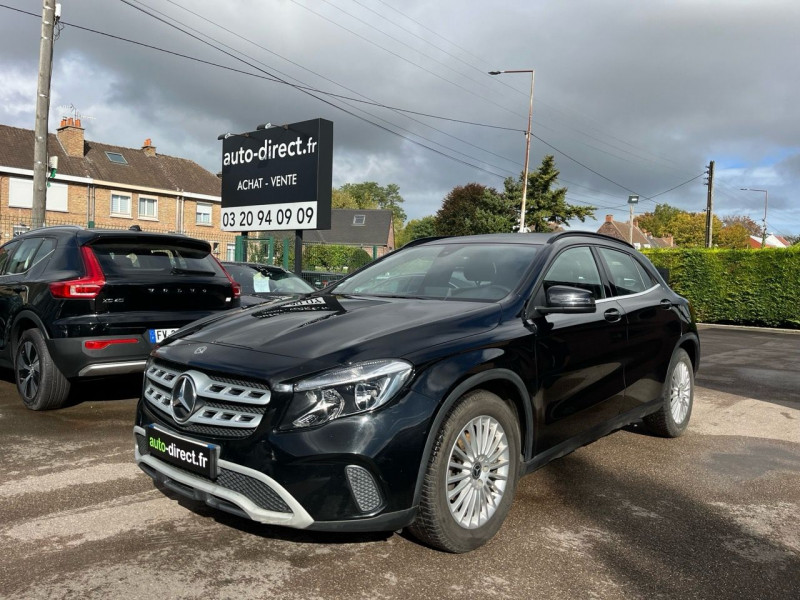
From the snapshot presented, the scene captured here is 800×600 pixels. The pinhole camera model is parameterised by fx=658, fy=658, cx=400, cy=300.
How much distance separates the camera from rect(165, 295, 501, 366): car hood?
289 cm

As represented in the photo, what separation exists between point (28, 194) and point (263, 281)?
2902cm

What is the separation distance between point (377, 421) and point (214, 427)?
2.42 ft

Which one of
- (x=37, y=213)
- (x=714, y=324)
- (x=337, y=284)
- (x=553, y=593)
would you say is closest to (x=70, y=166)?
(x=37, y=213)

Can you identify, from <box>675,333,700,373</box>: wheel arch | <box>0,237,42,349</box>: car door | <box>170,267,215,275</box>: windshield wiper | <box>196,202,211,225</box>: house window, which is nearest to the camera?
<box>675,333,700,373</box>: wheel arch

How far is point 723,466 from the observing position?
4.69 metres

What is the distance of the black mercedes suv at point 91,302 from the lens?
212 inches

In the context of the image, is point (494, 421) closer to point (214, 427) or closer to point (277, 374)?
point (277, 374)

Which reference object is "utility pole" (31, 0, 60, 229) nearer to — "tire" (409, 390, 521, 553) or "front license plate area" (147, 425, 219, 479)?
"front license plate area" (147, 425, 219, 479)

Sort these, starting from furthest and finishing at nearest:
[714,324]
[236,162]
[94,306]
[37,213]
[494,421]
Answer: [714,324]
[236,162]
[37,213]
[94,306]
[494,421]

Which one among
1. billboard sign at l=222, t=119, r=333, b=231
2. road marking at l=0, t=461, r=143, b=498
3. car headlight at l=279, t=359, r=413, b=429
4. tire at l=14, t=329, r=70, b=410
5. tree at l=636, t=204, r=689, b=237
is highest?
tree at l=636, t=204, r=689, b=237

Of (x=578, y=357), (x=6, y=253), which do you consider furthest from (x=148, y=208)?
(x=578, y=357)

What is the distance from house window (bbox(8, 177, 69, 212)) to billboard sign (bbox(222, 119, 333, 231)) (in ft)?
72.5

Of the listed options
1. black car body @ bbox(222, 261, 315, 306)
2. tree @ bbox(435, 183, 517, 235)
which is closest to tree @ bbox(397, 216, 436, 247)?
tree @ bbox(435, 183, 517, 235)

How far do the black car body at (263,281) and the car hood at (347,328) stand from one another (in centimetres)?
540
